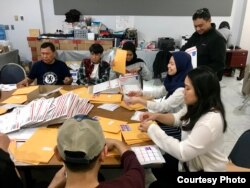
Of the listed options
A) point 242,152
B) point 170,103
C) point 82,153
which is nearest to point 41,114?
point 82,153

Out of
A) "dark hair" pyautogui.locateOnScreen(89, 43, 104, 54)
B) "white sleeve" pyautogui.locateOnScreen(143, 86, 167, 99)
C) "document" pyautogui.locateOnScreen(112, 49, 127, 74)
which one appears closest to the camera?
"document" pyautogui.locateOnScreen(112, 49, 127, 74)

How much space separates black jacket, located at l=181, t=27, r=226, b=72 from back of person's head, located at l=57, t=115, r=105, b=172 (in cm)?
190

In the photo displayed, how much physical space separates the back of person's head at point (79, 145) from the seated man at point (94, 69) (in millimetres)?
1851

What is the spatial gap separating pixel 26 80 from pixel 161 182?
191cm

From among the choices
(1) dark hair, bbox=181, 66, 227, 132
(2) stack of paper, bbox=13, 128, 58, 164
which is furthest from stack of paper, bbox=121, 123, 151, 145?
(2) stack of paper, bbox=13, 128, 58, 164

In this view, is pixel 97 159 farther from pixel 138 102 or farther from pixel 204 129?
pixel 138 102

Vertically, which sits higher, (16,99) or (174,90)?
(174,90)

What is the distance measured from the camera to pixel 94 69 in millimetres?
2775

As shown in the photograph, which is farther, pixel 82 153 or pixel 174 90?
pixel 174 90

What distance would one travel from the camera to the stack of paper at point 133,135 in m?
1.42

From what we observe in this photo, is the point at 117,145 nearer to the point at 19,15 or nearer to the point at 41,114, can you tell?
the point at 41,114

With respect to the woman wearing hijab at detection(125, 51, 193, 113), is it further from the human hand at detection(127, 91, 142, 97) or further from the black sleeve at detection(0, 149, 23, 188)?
the black sleeve at detection(0, 149, 23, 188)

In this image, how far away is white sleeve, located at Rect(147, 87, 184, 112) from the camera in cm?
184

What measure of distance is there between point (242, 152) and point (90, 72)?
1907mm
